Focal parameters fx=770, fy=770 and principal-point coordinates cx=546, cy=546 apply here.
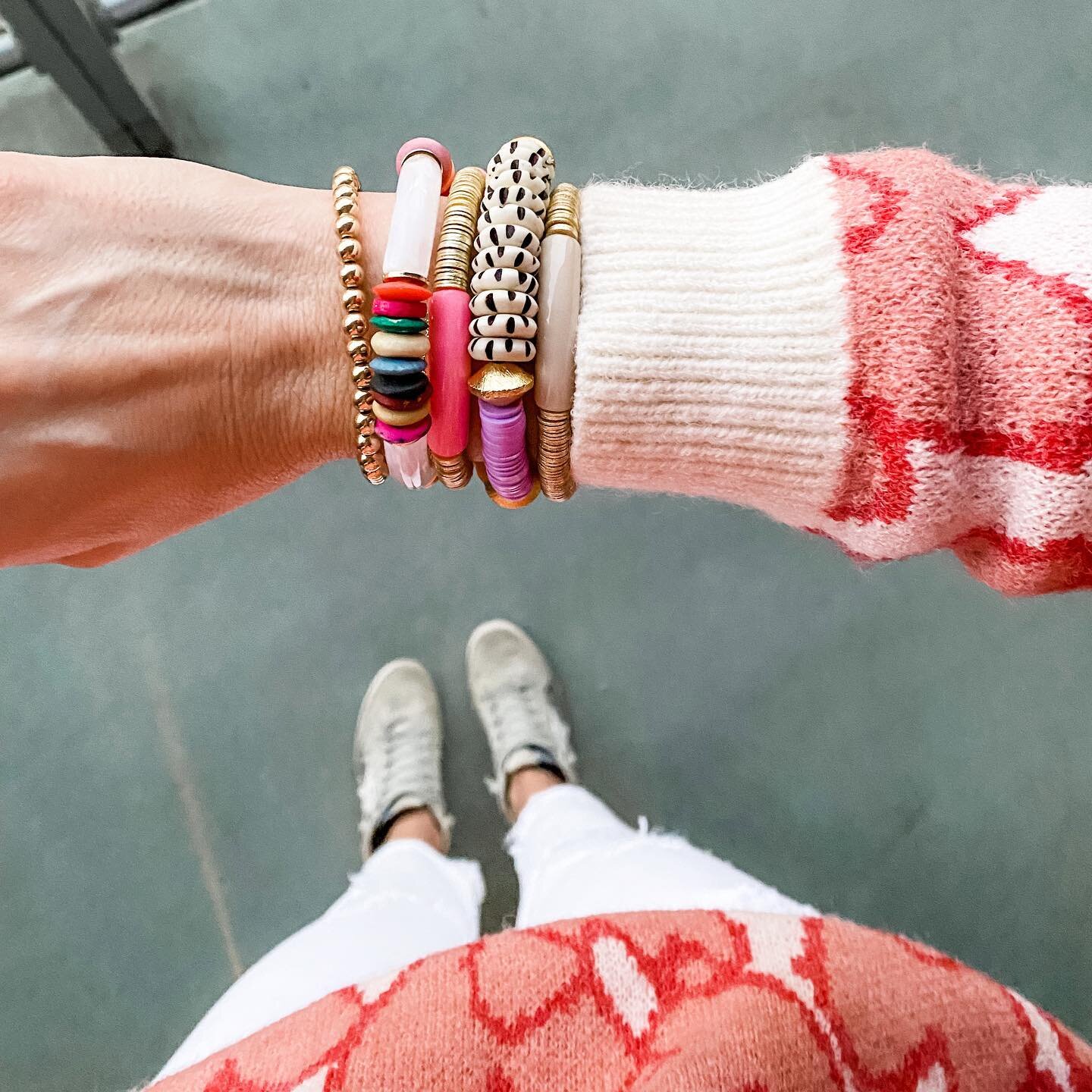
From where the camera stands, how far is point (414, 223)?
21.4 inches

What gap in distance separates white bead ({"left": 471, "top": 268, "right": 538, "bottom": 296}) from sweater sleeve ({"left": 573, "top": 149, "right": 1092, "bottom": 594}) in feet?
0.14

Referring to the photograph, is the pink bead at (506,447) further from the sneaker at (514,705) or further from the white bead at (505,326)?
the sneaker at (514,705)

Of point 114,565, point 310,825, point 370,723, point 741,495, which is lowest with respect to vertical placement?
point 310,825

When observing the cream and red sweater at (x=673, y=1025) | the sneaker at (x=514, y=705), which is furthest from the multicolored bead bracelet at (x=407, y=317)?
the sneaker at (x=514, y=705)

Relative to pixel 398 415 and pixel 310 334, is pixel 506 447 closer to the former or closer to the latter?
pixel 398 415

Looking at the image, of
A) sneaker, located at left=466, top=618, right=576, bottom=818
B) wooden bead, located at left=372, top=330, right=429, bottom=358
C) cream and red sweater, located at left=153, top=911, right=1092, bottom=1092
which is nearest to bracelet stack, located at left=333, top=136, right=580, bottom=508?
wooden bead, located at left=372, top=330, right=429, bottom=358

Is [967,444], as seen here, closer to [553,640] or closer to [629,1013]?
[629,1013]

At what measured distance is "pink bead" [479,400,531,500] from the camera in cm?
55

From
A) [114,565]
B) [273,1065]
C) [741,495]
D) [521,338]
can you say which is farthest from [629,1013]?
[114,565]

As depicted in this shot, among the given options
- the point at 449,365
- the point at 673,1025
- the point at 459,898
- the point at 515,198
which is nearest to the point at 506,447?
the point at 449,365

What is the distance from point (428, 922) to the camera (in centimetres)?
94

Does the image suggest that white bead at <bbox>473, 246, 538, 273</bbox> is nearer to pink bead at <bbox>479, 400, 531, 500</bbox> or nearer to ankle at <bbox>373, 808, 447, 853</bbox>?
pink bead at <bbox>479, 400, 531, 500</bbox>

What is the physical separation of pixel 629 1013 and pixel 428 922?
415 millimetres

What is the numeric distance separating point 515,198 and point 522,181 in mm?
17
